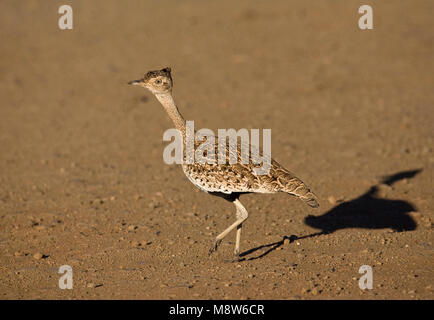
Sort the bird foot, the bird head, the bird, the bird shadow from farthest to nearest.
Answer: the bird shadow, the bird head, the bird foot, the bird

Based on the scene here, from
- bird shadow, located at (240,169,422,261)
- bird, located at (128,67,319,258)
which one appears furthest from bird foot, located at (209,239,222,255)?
bird shadow, located at (240,169,422,261)

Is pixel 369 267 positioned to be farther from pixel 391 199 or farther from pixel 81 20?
pixel 81 20

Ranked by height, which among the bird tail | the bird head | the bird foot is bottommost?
the bird foot

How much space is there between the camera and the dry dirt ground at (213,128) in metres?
5.15

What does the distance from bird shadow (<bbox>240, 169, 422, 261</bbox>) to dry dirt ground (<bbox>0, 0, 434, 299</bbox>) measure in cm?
3

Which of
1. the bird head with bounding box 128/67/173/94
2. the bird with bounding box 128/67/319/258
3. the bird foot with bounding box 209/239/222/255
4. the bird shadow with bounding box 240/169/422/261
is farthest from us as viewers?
the bird shadow with bounding box 240/169/422/261

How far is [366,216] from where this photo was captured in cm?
648

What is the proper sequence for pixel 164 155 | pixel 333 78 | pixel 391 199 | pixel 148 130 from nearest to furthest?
pixel 391 199 < pixel 164 155 < pixel 148 130 < pixel 333 78

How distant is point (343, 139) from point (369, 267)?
13.2 feet

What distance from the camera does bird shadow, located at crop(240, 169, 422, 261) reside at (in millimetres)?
6191

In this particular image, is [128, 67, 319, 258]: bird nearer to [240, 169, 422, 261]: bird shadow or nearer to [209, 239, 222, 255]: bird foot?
[209, 239, 222, 255]: bird foot

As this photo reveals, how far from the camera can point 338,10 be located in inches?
602

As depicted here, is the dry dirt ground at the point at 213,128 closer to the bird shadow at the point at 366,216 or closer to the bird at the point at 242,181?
the bird shadow at the point at 366,216

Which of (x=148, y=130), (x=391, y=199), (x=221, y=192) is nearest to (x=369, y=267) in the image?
(x=221, y=192)
